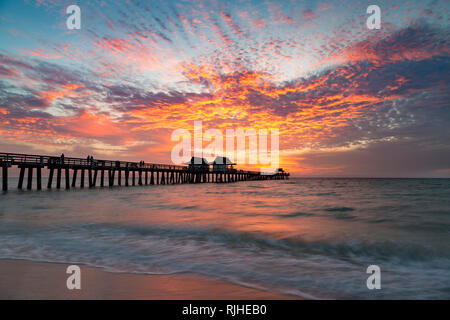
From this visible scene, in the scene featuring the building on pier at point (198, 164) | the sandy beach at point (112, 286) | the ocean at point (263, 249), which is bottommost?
the ocean at point (263, 249)

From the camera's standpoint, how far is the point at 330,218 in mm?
12047

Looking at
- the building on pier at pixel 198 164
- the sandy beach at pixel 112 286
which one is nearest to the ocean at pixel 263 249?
the sandy beach at pixel 112 286

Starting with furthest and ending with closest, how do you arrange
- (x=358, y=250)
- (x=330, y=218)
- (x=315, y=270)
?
(x=330, y=218) < (x=358, y=250) < (x=315, y=270)

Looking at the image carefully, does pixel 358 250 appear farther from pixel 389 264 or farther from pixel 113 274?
pixel 113 274

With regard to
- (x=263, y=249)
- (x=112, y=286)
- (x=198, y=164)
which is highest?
(x=198, y=164)

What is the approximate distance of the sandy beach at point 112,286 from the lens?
3.59m

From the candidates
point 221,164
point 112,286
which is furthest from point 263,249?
point 221,164

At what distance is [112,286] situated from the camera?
157 inches

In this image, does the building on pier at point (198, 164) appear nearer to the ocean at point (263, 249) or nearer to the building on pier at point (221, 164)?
the building on pier at point (221, 164)

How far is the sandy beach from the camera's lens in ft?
11.8

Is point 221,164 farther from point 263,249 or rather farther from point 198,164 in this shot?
point 263,249
